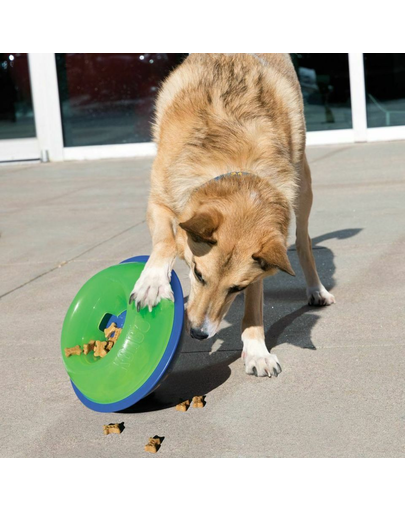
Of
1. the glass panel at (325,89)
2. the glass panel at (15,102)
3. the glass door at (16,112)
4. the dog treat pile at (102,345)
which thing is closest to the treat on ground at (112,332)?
the dog treat pile at (102,345)

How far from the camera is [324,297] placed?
5.36 meters

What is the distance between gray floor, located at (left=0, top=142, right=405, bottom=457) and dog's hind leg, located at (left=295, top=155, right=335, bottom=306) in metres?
0.13

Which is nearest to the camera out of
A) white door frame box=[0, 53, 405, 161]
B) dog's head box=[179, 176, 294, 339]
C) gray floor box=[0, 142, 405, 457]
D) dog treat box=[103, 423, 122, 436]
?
gray floor box=[0, 142, 405, 457]

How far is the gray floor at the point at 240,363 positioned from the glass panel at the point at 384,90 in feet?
19.1

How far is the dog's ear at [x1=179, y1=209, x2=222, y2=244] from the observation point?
353 cm

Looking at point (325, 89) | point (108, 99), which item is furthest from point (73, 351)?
point (108, 99)

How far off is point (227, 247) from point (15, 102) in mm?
12685

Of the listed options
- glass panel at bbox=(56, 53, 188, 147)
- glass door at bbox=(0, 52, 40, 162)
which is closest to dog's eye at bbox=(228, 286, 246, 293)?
glass panel at bbox=(56, 53, 188, 147)

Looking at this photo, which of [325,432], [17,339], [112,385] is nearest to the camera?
[325,432]

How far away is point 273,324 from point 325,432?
1.69 m

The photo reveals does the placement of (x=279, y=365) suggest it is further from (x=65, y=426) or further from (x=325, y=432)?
(x=65, y=426)

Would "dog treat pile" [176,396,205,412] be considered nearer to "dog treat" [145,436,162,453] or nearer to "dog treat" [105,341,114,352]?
"dog treat" [145,436,162,453]

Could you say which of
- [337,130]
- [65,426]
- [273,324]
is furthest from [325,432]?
[337,130]

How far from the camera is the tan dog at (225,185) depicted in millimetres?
3717
